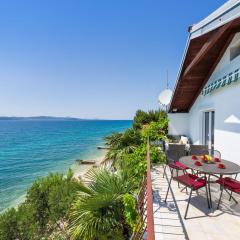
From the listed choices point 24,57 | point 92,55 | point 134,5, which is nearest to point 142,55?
point 92,55

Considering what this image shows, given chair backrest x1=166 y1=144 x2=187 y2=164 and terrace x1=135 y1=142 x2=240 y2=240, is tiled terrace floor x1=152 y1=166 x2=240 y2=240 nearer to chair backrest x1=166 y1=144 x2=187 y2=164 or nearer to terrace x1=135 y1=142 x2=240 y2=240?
terrace x1=135 y1=142 x2=240 y2=240

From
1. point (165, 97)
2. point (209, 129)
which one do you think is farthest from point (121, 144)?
point (165, 97)

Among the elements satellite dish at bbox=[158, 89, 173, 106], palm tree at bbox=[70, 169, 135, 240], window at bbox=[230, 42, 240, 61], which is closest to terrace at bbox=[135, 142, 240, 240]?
palm tree at bbox=[70, 169, 135, 240]

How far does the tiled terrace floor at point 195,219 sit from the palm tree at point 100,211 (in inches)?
36.9

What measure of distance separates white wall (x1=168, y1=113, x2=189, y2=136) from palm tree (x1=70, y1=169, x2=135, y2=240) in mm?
9284

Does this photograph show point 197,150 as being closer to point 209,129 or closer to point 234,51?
point 209,129

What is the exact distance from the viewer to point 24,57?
2067 cm

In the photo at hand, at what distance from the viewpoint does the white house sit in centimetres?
570

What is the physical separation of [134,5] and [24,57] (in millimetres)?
14874

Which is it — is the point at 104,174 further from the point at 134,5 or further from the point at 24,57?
the point at 24,57

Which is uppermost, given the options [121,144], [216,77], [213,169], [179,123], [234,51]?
[234,51]

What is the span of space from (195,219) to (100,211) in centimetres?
209

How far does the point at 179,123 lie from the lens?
1334cm

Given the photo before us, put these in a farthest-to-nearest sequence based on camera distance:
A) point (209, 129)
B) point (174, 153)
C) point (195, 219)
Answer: point (209, 129) < point (174, 153) < point (195, 219)
